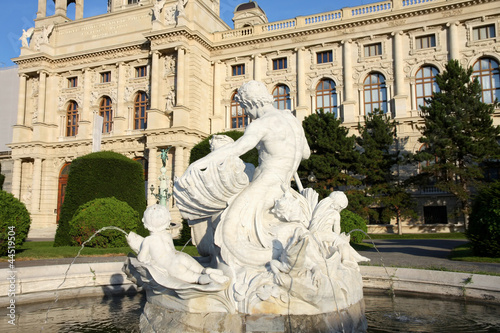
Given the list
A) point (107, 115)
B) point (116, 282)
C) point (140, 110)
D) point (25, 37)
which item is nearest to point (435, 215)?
point (140, 110)

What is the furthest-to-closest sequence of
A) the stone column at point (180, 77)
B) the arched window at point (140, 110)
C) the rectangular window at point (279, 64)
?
the arched window at point (140, 110) < the rectangular window at point (279, 64) < the stone column at point (180, 77)

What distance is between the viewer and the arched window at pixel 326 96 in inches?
1211

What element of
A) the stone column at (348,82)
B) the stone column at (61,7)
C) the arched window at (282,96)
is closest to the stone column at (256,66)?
the arched window at (282,96)

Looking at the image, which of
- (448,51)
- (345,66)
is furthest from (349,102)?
(448,51)

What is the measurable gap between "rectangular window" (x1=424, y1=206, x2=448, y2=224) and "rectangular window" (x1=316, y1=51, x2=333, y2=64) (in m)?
12.5

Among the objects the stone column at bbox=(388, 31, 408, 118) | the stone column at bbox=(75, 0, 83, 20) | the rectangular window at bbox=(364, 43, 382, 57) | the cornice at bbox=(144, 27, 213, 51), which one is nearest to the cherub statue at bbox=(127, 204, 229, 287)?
the stone column at bbox=(388, 31, 408, 118)

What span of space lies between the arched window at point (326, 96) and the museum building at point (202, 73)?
0.07 meters

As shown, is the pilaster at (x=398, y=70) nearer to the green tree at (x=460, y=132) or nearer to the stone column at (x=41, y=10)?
the green tree at (x=460, y=132)

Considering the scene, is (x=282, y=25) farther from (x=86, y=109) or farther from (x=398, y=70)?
(x=86, y=109)

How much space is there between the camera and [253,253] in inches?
153

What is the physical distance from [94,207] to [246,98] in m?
10.5

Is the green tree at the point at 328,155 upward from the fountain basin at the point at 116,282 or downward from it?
upward

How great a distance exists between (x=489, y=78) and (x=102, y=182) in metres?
24.5

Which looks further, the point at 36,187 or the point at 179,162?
the point at 36,187
